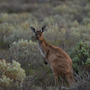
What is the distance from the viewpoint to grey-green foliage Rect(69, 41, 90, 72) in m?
7.05

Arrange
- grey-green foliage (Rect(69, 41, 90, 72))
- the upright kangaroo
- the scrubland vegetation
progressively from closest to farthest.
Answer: the scrubland vegetation, the upright kangaroo, grey-green foliage (Rect(69, 41, 90, 72))

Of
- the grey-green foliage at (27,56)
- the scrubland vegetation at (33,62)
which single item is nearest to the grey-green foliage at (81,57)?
the scrubland vegetation at (33,62)

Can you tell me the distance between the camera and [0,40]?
1159cm

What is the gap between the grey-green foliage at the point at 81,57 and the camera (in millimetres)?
7053

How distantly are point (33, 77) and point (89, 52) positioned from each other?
1944 mm

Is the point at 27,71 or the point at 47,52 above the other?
the point at 47,52

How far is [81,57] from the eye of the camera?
738 centimetres

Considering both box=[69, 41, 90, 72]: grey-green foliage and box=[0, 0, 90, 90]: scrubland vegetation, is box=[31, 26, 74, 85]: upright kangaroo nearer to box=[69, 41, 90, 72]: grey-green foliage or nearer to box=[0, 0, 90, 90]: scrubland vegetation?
box=[0, 0, 90, 90]: scrubland vegetation

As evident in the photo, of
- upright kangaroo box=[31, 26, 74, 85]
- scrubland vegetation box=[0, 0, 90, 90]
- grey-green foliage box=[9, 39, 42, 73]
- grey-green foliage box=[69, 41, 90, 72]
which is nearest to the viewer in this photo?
scrubland vegetation box=[0, 0, 90, 90]

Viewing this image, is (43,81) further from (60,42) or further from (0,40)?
(0,40)

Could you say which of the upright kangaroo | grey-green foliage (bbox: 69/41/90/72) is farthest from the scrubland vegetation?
the upright kangaroo

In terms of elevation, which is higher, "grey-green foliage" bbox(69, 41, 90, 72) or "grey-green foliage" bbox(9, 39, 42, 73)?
"grey-green foliage" bbox(69, 41, 90, 72)

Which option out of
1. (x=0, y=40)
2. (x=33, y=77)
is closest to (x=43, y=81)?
(x=33, y=77)

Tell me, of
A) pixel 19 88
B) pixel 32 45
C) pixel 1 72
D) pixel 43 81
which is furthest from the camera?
pixel 32 45
